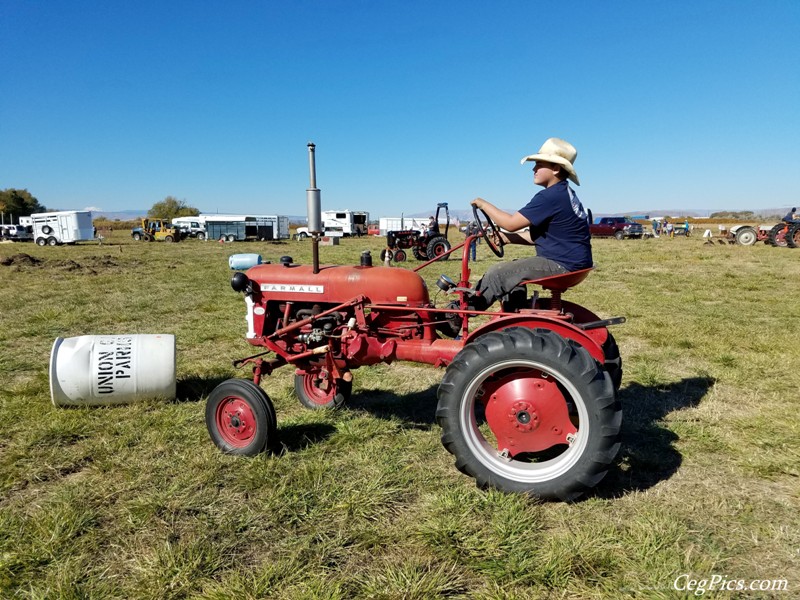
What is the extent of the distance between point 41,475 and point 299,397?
1.95 m

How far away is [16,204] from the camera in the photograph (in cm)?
6712


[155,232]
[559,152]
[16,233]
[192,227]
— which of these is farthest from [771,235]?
[16,233]

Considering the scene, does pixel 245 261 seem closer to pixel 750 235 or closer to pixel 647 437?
pixel 647 437

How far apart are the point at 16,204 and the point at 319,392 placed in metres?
82.8

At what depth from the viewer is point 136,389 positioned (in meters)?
4.28

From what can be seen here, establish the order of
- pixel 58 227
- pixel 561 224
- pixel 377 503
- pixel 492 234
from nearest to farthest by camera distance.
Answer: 1. pixel 377 503
2. pixel 561 224
3. pixel 492 234
4. pixel 58 227

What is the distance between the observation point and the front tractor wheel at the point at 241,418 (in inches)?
131

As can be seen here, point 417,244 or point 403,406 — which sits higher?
point 417,244

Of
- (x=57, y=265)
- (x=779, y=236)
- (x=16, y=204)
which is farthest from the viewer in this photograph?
(x=16, y=204)

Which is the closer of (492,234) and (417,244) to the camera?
(492,234)

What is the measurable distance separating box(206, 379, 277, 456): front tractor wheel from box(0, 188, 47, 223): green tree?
7790 cm

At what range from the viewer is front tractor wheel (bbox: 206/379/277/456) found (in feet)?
10.9

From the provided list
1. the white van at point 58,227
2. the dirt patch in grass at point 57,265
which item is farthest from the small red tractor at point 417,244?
the white van at point 58,227

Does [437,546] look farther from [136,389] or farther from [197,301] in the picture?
[197,301]
